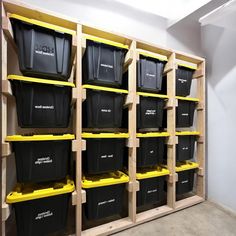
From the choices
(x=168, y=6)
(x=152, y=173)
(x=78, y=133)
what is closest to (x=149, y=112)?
(x=152, y=173)

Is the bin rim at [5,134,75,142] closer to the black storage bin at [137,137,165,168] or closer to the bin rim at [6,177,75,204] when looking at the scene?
the bin rim at [6,177,75,204]

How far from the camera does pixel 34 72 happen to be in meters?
1.21

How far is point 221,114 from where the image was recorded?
6.51 ft

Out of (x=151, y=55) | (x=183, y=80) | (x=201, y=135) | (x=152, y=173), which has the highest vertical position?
(x=151, y=55)

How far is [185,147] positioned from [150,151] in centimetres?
55

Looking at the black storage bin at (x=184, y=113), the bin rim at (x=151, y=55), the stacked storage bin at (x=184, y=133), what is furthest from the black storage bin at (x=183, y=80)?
the bin rim at (x=151, y=55)

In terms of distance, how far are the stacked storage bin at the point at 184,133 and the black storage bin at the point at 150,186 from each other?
9.8 inches

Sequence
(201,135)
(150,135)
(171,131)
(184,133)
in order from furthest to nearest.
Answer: (201,135) < (184,133) < (171,131) < (150,135)

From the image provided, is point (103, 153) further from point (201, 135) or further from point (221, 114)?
point (221, 114)

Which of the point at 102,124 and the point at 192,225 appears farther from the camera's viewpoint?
the point at 192,225

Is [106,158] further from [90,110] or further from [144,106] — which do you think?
[144,106]

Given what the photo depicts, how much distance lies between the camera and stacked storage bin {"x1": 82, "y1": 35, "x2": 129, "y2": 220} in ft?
4.57

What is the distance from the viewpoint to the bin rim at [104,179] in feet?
4.47

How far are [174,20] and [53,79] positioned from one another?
1836 mm
